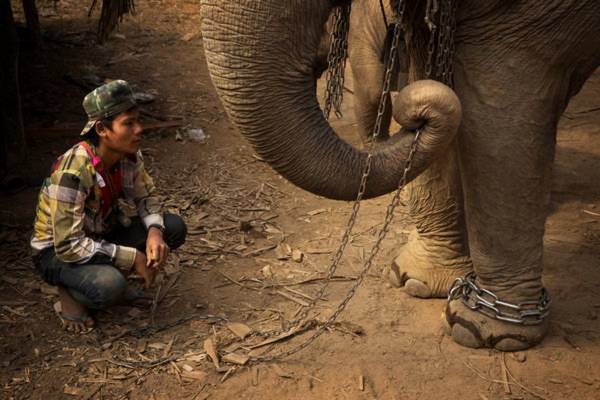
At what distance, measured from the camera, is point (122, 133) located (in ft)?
11.3

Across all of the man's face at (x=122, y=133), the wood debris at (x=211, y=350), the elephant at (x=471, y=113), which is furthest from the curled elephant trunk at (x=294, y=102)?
the wood debris at (x=211, y=350)

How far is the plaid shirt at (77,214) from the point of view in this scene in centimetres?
340

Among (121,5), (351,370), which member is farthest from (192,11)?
(351,370)

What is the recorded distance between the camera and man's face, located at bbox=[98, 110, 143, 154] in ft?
11.3

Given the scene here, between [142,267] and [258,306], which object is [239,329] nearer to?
[258,306]

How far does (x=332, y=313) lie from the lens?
3.86m

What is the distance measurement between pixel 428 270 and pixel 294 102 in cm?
173

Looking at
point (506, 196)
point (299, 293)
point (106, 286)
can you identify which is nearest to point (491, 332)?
point (506, 196)

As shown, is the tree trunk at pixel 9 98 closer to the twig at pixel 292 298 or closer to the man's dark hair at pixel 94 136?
the man's dark hair at pixel 94 136

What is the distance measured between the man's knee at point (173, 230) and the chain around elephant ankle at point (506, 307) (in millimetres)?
1507

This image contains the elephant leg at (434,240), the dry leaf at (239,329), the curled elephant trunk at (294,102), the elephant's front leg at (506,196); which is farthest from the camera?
the elephant leg at (434,240)

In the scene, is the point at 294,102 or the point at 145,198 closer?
the point at 294,102

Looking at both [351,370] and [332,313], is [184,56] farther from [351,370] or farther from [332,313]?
[351,370]

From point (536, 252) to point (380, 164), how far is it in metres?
1.05
